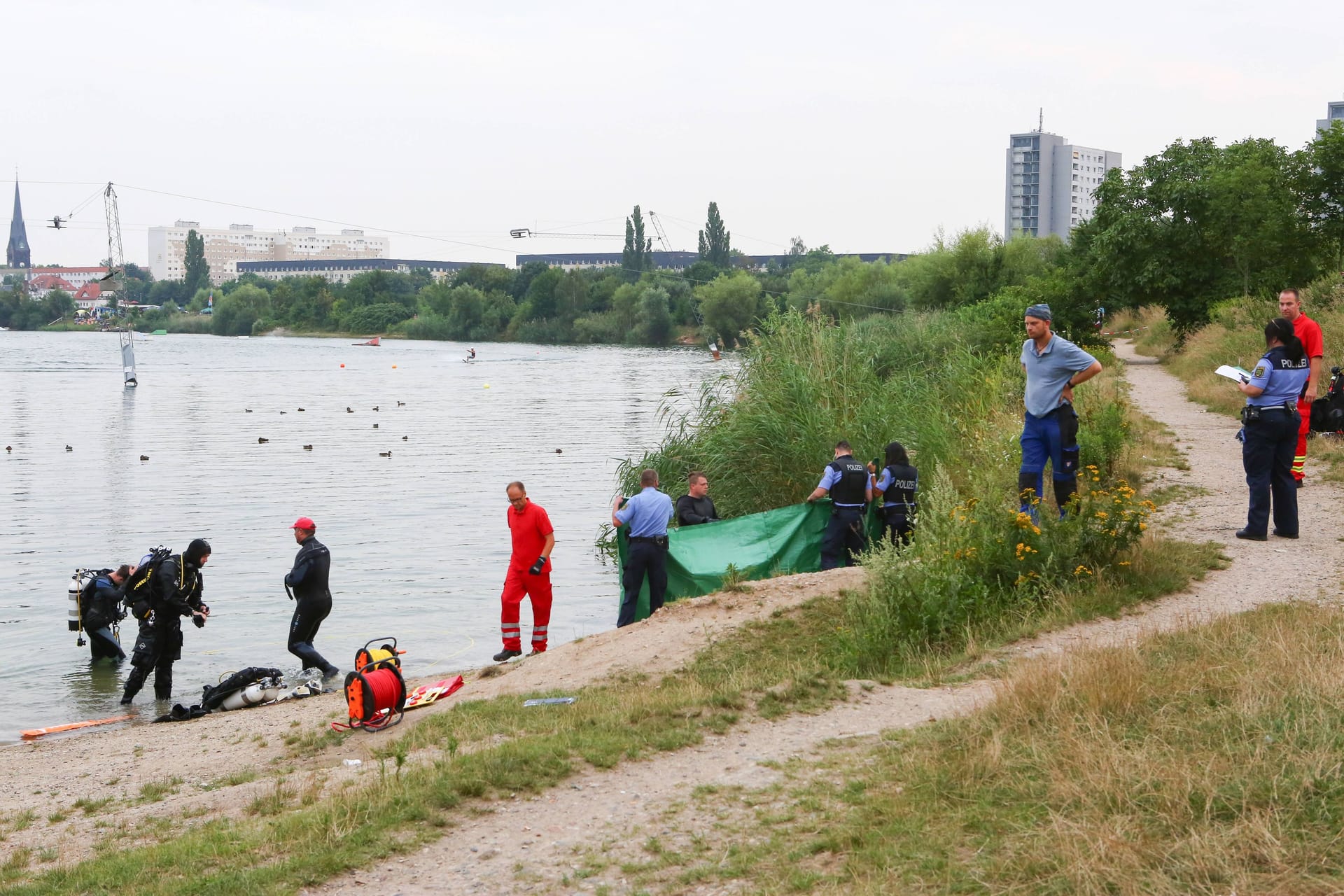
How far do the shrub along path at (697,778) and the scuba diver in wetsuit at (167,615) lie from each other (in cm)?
751

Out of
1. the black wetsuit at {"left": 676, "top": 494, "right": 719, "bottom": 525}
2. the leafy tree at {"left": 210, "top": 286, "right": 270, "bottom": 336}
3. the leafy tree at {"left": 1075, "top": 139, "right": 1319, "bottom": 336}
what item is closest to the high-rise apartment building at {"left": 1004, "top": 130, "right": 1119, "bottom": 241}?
the leafy tree at {"left": 210, "top": 286, "right": 270, "bottom": 336}

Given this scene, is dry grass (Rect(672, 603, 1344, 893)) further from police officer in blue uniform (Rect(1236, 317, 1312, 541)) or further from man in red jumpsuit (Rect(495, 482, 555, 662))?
man in red jumpsuit (Rect(495, 482, 555, 662))

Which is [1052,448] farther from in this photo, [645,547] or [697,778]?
[697,778]

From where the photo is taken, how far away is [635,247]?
487 ft

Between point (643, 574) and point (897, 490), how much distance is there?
2776mm

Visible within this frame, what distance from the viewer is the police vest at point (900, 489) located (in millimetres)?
13039

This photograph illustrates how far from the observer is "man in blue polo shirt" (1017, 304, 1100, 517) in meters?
9.81

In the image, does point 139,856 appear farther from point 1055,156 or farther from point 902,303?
point 1055,156

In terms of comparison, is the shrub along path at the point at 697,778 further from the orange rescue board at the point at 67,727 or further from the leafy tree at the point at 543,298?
the leafy tree at the point at 543,298

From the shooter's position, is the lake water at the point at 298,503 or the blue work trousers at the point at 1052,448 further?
the lake water at the point at 298,503

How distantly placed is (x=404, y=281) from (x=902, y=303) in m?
104

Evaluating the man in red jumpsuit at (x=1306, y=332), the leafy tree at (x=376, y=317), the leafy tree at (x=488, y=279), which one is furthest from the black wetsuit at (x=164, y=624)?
the leafy tree at (x=376, y=317)

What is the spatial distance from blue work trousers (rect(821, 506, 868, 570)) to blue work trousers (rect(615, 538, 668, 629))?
1.62m

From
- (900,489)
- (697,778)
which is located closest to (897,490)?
(900,489)
